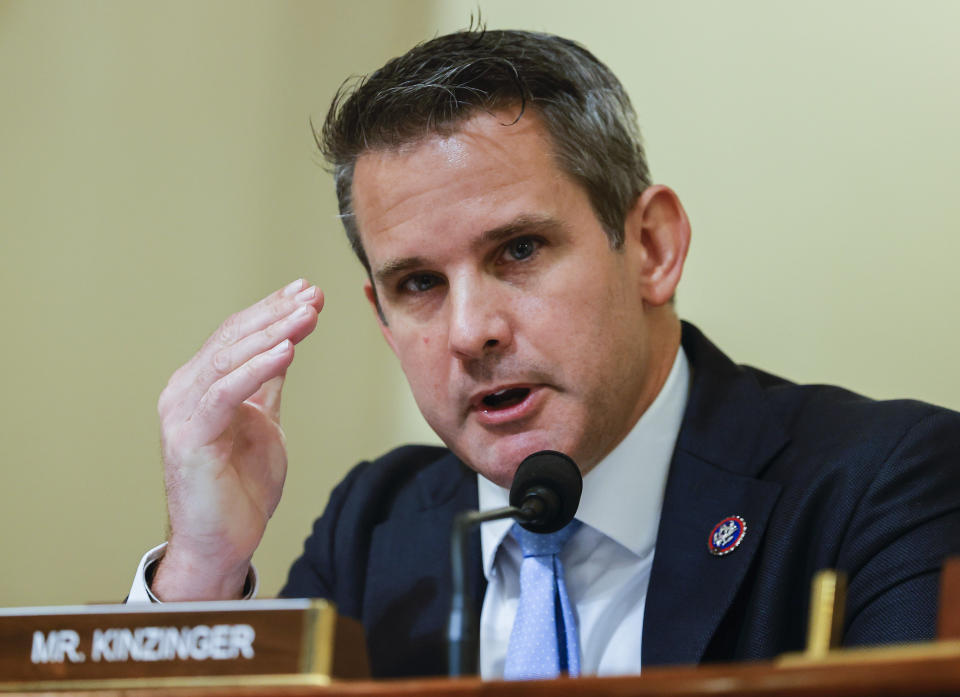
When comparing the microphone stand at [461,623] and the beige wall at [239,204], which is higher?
the beige wall at [239,204]

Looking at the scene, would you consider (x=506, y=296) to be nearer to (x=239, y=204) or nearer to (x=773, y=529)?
(x=773, y=529)

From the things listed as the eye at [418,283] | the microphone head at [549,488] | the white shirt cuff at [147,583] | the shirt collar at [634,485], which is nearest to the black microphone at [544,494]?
the microphone head at [549,488]

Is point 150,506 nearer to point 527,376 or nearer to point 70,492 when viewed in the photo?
point 70,492

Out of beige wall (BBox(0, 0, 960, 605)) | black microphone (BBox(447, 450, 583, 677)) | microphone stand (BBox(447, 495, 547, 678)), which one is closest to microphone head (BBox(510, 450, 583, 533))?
black microphone (BBox(447, 450, 583, 677))

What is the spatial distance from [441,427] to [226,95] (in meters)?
1.31

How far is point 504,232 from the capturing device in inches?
71.2

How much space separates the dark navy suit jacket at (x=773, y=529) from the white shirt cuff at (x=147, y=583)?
0.95 ft

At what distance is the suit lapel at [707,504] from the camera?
1694 millimetres

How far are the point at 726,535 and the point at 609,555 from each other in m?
0.22

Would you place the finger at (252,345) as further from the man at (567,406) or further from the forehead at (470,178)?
the forehead at (470,178)

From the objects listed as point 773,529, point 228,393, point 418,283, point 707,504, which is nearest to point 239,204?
point 418,283

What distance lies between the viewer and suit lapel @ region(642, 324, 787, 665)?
1.69 meters

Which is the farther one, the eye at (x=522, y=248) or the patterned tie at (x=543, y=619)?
the eye at (x=522, y=248)

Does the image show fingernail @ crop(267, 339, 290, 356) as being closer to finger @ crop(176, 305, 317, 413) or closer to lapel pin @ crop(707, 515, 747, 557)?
finger @ crop(176, 305, 317, 413)
